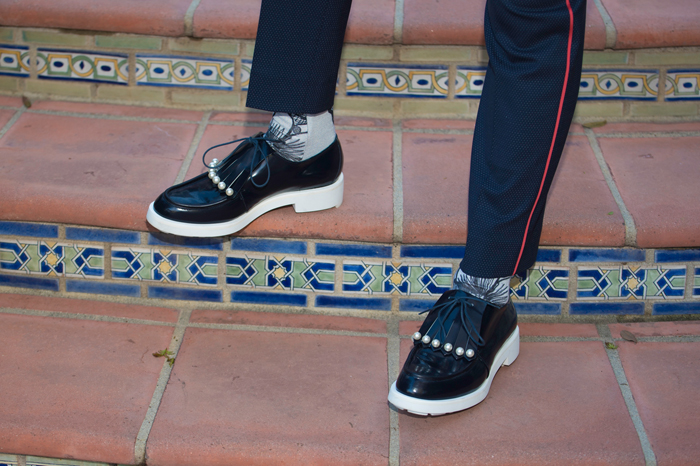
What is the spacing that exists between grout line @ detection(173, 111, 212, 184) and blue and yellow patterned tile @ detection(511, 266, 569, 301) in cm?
80

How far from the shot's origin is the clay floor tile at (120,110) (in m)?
1.82

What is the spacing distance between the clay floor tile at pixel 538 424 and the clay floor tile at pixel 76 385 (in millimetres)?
513

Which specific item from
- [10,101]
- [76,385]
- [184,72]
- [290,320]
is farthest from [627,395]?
[10,101]

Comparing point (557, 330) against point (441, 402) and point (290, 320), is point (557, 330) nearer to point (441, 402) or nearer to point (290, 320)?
point (441, 402)

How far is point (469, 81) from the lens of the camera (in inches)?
72.0

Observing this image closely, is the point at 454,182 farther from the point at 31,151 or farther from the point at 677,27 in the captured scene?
the point at 31,151

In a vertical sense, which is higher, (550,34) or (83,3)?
(550,34)

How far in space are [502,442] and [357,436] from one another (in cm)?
26

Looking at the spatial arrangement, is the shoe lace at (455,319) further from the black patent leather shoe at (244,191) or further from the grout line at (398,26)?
the grout line at (398,26)

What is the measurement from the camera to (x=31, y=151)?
1630mm

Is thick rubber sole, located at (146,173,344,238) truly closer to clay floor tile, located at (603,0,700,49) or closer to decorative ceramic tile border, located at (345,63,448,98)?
decorative ceramic tile border, located at (345,63,448,98)

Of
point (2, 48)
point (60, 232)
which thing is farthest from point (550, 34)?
point (2, 48)

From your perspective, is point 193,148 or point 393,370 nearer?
point 393,370

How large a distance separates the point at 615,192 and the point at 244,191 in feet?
2.78
